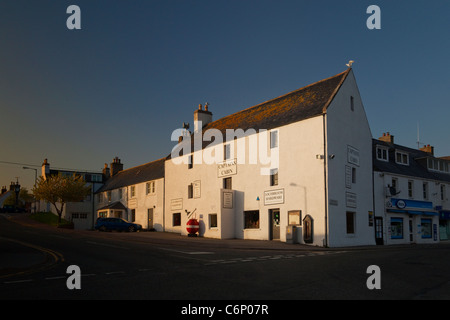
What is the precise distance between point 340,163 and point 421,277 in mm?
17679

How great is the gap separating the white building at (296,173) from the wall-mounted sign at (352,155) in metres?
0.08

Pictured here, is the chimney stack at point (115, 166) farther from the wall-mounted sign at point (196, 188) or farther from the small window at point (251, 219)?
the small window at point (251, 219)

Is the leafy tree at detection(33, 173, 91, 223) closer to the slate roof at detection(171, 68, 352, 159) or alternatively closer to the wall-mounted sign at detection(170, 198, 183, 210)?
the wall-mounted sign at detection(170, 198, 183, 210)

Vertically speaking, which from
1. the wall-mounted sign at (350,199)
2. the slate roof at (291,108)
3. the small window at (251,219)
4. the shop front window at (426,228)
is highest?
the slate roof at (291,108)

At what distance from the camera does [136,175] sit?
178 feet

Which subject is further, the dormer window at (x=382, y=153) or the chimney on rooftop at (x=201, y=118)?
the chimney on rooftop at (x=201, y=118)

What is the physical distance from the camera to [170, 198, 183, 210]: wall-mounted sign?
4091cm

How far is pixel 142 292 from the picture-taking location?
29.7 feet

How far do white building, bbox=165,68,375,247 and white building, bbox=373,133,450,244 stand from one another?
6.38 ft

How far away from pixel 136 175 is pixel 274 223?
2844 cm

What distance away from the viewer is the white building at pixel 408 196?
3319 centimetres

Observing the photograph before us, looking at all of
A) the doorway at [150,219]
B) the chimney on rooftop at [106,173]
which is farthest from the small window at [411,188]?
the chimney on rooftop at [106,173]

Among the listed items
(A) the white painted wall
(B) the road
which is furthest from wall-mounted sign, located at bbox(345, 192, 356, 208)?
(B) the road
